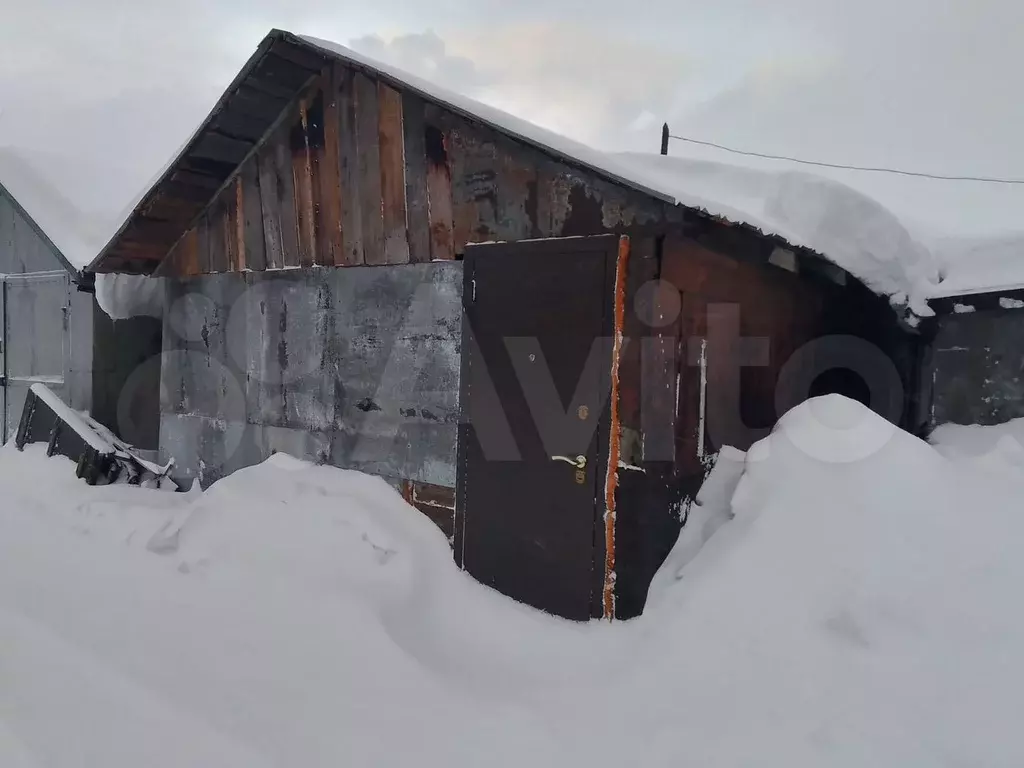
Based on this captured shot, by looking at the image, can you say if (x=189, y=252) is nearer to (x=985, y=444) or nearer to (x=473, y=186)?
(x=473, y=186)

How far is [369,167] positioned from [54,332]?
574 cm

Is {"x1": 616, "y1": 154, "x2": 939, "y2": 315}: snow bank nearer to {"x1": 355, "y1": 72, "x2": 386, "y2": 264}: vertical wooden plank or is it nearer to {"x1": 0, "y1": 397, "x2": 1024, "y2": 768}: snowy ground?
{"x1": 0, "y1": 397, "x2": 1024, "y2": 768}: snowy ground

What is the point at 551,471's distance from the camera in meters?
3.83

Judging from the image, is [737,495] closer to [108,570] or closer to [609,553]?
[609,553]

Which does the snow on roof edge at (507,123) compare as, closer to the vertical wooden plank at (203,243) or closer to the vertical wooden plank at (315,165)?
the vertical wooden plank at (315,165)

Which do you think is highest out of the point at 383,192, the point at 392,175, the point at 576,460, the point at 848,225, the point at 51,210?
the point at 51,210

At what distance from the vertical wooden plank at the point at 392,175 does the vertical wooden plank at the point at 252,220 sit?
1560 millimetres

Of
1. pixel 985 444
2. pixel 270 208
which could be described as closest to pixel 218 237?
pixel 270 208

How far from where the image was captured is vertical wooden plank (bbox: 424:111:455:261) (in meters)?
4.25

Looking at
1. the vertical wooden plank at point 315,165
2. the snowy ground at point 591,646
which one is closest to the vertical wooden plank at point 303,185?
the vertical wooden plank at point 315,165

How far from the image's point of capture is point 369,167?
4684 millimetres

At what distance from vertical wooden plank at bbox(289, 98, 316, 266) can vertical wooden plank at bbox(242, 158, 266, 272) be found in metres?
0.50

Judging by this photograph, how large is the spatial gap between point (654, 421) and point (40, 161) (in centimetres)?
1085

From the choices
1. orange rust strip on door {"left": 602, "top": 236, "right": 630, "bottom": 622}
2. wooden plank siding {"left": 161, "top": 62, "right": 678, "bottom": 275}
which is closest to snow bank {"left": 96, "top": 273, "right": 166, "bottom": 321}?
wooden plank siding {"left": 161, "top": 62, "right": 678, "bottom": 275}
